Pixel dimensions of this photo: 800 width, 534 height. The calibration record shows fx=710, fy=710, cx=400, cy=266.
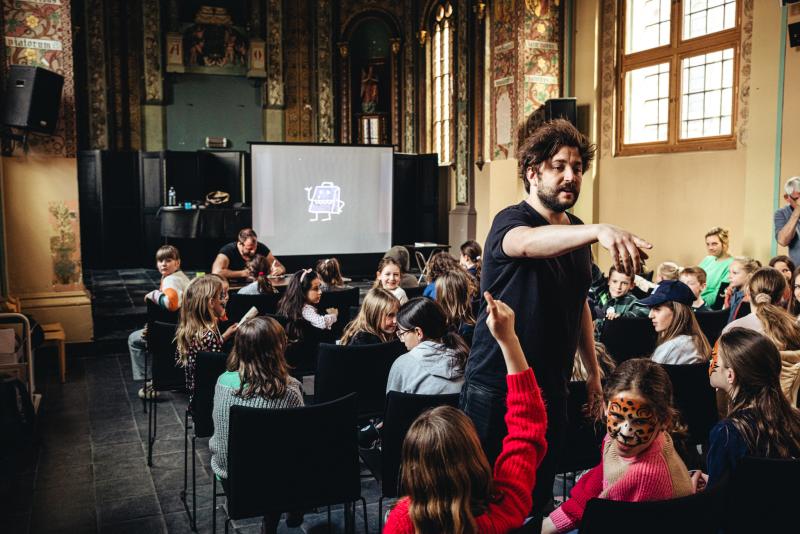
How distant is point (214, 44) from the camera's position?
571 inches

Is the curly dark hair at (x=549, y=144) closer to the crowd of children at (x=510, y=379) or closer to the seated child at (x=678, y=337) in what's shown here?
the crowd of children at (x=510, y=379)

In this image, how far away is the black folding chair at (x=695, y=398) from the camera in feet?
10.8

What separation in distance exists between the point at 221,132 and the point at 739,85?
10.3 m

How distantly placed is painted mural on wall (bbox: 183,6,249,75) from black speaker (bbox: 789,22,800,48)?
10893mm

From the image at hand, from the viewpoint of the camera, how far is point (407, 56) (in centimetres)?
1465

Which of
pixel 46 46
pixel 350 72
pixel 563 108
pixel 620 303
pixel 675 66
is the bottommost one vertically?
pixel 620 303

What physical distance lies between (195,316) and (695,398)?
2688 mm

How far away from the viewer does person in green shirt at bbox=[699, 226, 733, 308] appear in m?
6.50

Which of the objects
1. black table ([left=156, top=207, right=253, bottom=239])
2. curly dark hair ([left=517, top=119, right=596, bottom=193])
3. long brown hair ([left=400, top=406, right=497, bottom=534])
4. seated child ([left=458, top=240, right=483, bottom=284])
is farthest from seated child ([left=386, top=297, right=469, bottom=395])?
black table ([left=156, top=207, right=253, bottom=239])

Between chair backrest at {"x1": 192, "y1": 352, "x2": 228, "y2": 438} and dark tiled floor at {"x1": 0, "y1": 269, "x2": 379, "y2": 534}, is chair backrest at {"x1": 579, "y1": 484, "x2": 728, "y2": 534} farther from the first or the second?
chair backrest at {"x1": 192, "y1": 352, "x2": 228, "y2": 438}

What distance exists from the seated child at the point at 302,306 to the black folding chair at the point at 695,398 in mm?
2353

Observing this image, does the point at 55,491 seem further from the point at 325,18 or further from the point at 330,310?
the point at 325,18

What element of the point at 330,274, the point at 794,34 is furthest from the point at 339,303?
the point at 794,34

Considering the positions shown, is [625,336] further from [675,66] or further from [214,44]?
[214,44]
